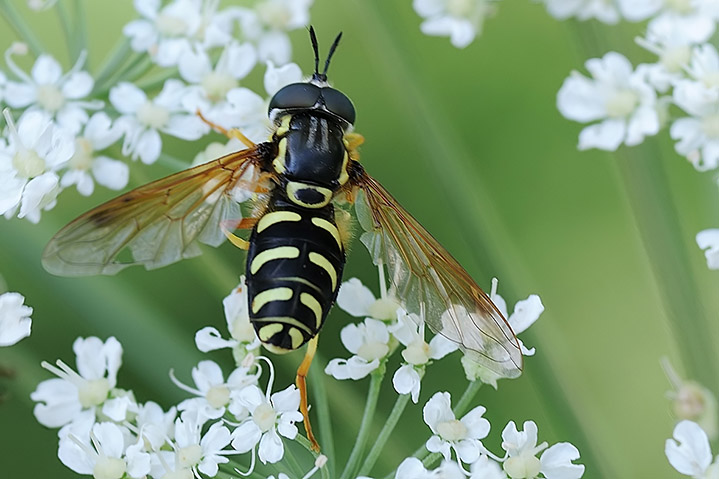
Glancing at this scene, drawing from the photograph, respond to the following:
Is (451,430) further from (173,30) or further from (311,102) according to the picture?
(173,30)

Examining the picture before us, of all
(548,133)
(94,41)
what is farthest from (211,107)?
(548,133)

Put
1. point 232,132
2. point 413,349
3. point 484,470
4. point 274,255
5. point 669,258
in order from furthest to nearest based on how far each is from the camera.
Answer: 1. point 669,258
2. point 232,132
3. point 413,349
4. point 274,255
5. point 484,470

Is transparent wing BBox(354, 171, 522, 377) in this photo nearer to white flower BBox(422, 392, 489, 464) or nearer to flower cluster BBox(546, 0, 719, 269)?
white flower BBox(422, 392, 489, 464)

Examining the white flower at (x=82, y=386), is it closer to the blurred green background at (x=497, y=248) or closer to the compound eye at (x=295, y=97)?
the blurred green background at (x=497, y=248)

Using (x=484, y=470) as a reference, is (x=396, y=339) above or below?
above

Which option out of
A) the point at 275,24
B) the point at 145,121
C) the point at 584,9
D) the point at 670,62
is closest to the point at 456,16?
the point at 584,9

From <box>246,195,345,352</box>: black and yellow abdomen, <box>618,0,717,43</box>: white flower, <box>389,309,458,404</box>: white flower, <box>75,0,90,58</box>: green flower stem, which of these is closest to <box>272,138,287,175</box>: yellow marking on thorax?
<box>246,195,345,352</box>: black and yellow abdomen
